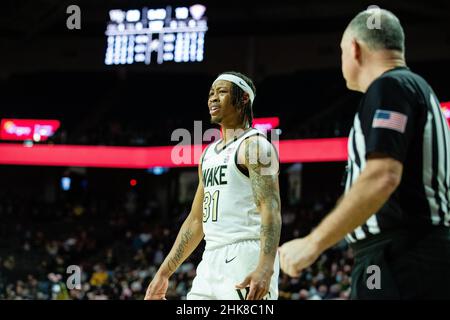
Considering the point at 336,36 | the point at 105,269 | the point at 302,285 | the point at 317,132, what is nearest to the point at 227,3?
the point at 336,36

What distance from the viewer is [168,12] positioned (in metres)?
21.3

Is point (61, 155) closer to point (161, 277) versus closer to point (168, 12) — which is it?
point (168, 12)

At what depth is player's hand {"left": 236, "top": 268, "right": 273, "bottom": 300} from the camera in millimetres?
3637

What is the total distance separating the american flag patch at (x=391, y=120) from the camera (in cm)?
243

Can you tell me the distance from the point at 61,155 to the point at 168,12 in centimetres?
640

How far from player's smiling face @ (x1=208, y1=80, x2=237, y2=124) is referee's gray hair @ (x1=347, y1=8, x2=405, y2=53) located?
189 cm

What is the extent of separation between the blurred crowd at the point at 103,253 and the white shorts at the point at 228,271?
29.7ft

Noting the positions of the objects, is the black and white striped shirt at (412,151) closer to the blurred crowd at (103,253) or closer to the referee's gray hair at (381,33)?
the referee's gray hair at (381,33)

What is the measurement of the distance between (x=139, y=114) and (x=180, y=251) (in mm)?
22893

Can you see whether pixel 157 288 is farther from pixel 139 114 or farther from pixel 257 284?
pixel 139 114

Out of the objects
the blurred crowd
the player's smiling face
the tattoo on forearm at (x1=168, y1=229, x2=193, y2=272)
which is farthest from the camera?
the blurred crowd

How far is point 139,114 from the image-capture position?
1073 inches

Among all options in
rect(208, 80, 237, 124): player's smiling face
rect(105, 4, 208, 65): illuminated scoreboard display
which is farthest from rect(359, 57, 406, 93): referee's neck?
rect(105, 4, 208, 65): illuminated scoreboard display

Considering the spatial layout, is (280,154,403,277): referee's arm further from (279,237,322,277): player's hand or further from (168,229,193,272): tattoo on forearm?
(168,229,193,272): tattoo on forearm
